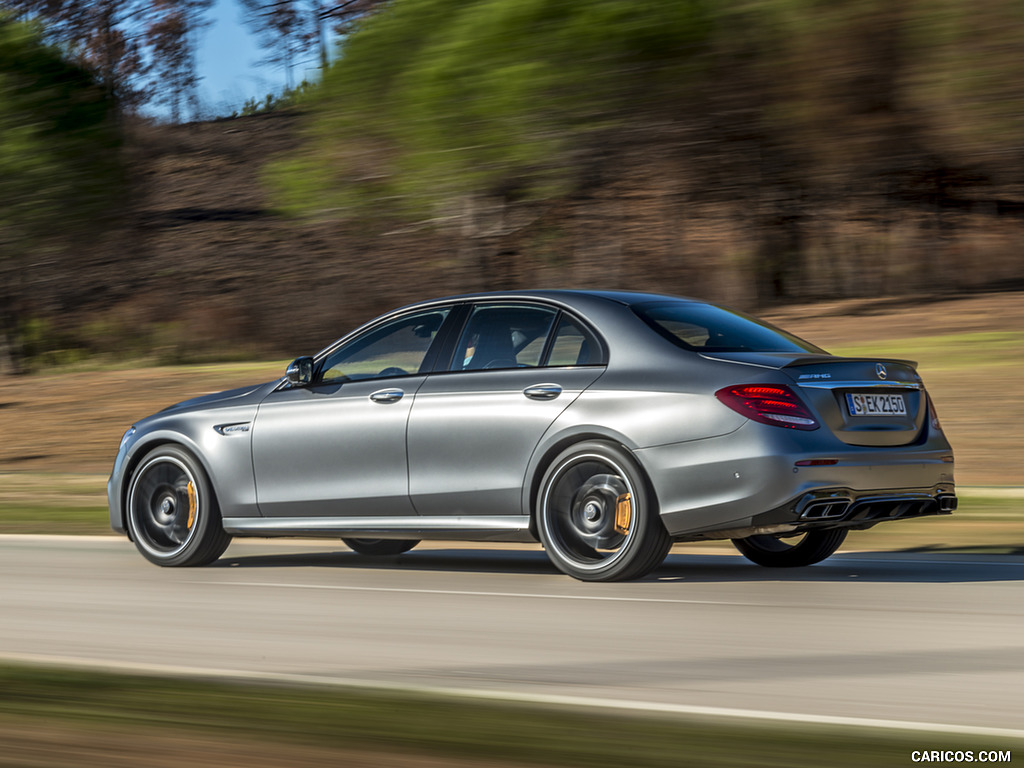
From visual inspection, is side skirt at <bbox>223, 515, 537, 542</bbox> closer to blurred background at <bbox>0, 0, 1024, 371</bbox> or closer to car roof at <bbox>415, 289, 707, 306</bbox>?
car roof at <bbox>415, 289, 707, 306</bbox>

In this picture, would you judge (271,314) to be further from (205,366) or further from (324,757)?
(324,757)

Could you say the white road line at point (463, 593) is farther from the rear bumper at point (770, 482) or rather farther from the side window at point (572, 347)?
the side window at point (572, 347)

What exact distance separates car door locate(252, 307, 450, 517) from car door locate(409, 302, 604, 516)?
0.52 feet

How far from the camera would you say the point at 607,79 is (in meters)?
21.4

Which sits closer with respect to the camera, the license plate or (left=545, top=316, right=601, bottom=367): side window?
the license plate

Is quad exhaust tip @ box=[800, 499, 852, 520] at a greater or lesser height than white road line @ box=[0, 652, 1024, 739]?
greater

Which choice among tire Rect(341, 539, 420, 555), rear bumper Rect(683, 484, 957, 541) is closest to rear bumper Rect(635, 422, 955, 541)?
rear bumper Rect(683, 484, 957, 541)

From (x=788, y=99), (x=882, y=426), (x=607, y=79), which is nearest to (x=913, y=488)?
(x=882, y=426)

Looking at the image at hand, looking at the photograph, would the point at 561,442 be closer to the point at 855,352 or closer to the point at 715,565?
the point at 715,565

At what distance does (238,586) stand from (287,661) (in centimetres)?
255

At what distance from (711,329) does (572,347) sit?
0.77 m

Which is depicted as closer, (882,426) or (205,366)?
(882,426)

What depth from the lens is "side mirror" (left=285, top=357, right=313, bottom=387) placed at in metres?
8.87

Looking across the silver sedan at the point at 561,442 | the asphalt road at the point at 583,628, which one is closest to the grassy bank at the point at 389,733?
the asphalt road at the point at 583,628
